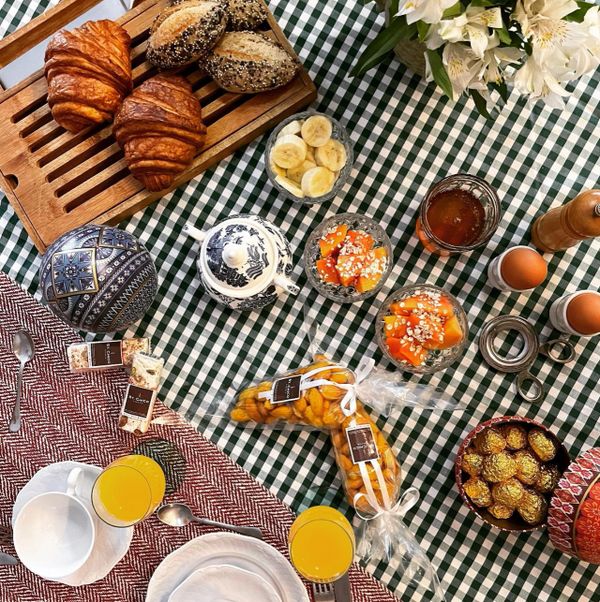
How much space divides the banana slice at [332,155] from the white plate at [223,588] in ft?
2.73

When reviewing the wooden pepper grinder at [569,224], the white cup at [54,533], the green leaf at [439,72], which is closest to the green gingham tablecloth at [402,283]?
the wooden pepper grinder at [569,224]

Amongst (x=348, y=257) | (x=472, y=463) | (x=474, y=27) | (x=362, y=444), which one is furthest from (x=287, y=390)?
(x=474, y=27)

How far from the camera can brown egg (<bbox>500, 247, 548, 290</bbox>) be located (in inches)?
50.6

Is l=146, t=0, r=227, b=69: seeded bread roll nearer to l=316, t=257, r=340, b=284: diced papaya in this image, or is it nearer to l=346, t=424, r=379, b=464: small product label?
l=316, t=257, r=340, b=284: diced papaya

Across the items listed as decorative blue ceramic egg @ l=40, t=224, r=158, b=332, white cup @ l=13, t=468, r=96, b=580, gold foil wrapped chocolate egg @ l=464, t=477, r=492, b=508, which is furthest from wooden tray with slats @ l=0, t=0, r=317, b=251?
gold foil wrapped chocolate egg @ l=464, t=477, r=492, b=508

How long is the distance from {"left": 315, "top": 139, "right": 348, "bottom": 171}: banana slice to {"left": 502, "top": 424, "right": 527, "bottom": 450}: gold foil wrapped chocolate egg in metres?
0.61

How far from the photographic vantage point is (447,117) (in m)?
1.42

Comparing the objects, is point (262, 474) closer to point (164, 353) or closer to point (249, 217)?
point (164, 353)

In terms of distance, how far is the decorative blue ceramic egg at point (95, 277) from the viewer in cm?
122

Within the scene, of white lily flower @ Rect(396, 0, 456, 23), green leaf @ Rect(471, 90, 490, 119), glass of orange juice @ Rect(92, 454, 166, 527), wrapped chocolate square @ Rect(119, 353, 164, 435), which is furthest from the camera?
wrapped chocolate square @ Rect(119, 353, 164, 435)

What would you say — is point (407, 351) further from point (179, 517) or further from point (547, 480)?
point (179, 517)

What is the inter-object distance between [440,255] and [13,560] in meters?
1.09

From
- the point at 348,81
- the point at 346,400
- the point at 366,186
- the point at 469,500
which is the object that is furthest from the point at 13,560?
the point at 348,81

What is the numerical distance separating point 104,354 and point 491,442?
2.59ft
